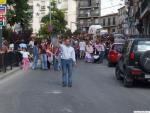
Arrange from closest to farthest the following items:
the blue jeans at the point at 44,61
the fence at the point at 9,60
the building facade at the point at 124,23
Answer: the fence at the point at 9,60 < the blue jeans at the point at 44,61 < the building facade at the point at 124,23

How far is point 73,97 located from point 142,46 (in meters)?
4.24

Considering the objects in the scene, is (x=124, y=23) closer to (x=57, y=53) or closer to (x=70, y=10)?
(x=57, y=53)

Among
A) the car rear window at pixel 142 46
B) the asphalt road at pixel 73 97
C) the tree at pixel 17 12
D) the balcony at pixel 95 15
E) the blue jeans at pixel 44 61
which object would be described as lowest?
the asphalt road at pixel 73 97

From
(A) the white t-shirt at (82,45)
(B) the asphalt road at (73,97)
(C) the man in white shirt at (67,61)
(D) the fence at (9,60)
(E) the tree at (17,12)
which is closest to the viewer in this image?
(B) the asphalt road at (73,97)

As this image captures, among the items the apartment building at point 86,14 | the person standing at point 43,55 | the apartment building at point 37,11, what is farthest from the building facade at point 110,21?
the person standing at point 43,55

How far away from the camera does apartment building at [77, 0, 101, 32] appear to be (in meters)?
139

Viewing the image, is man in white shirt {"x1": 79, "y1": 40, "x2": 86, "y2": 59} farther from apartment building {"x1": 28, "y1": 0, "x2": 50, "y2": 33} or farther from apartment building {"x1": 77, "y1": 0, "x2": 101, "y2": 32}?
apartment building {"x1": 77, "y1": 0, "x2": 101, "y2": 32}

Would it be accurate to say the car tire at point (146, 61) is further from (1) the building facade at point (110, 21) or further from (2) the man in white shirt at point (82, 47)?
(1) the building facade at point (110, 21)

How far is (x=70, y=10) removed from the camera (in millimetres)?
143125

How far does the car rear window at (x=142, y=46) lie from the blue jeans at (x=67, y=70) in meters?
2.36

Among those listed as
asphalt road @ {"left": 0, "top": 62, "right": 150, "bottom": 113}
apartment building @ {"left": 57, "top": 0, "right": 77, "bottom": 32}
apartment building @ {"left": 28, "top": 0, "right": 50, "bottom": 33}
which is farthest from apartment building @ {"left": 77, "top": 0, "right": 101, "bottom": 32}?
asphalt road @ {"left": 0, "top": 62, "right": 150, "bottom": 113}

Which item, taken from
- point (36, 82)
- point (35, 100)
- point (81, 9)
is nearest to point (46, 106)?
point (35, 100)

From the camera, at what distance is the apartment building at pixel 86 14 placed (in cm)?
13875

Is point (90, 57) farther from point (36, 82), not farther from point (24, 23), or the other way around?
point (36, 82)
